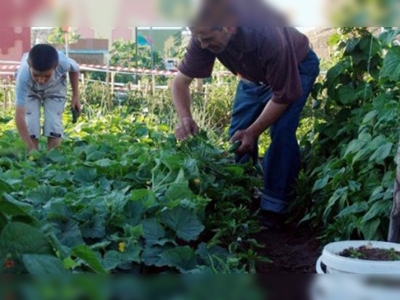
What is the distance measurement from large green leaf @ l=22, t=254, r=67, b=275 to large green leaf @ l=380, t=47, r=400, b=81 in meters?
2.11

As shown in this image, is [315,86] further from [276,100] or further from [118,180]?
[118,180]

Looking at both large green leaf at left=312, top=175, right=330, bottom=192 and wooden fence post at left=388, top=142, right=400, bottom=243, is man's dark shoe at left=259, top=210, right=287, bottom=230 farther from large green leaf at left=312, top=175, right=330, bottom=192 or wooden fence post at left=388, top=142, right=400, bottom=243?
wooden fence post at left=388, top=142, right=400, bottom=243

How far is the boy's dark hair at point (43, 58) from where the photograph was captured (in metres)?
4.73

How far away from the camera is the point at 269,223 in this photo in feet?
12.3

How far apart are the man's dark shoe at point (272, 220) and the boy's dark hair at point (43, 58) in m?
1.88

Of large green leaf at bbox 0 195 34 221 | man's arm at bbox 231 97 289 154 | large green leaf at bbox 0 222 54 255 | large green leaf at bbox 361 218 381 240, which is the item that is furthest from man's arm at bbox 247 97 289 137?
large green leaf at bbox 0 222 54 255

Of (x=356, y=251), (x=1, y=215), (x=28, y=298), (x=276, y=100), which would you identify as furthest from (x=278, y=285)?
(x=276, y=100)

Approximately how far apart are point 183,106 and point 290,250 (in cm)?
108

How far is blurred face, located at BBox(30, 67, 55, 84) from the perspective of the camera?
5018mm

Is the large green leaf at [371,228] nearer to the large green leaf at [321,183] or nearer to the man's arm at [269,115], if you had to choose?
the large green leaf at [321,183]

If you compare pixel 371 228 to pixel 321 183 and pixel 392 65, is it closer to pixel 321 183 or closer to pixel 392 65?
pixel 392 65

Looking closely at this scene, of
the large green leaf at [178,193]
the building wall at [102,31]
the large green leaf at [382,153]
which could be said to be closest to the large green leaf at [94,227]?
the large green leaf at [178,193]

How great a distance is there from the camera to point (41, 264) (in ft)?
2.34

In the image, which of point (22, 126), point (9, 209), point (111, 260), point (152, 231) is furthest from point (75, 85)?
point (9, 209)
